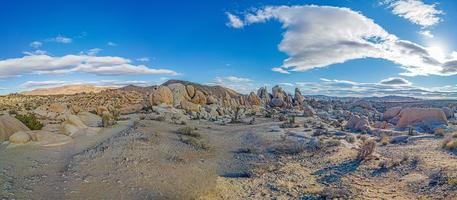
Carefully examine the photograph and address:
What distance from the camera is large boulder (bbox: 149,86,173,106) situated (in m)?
37.8

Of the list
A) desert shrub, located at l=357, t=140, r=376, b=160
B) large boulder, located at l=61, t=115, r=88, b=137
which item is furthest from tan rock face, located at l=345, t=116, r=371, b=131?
large boulder, located at l=61, t=115, r=88, b=137

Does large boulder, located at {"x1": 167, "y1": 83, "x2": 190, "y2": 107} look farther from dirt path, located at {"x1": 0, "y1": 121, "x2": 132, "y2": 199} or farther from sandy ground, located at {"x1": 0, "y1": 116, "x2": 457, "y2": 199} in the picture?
dirt path, located at {"x1": 0, "y1": 121, "x2": 132, "y2": 199}

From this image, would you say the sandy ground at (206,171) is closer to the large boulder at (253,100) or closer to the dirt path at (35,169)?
the dirt path at (35,169)

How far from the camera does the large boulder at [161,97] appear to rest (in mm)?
37781

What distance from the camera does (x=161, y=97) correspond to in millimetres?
38000

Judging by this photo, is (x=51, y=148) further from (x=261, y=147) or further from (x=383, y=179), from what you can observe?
(x=383, y=179)

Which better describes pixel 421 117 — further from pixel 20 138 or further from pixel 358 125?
pixel 20 138

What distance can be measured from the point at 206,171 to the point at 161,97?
27.1m

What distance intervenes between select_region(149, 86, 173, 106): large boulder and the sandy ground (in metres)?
20.9

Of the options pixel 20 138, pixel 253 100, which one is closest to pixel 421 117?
pixel 253 100

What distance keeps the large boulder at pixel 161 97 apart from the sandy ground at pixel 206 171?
20.9 meters

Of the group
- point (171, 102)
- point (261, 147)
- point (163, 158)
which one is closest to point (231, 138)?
point (261, 147)

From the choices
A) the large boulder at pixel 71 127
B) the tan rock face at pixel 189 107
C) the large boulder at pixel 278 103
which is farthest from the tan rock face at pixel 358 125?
the large boulder at pixel 278 103

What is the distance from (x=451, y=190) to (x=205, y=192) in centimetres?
631
